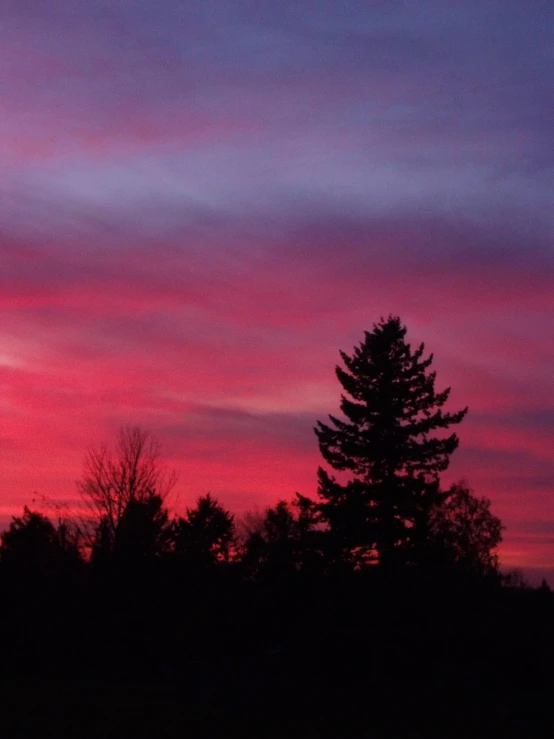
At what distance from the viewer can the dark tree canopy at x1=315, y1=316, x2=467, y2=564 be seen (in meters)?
42.1

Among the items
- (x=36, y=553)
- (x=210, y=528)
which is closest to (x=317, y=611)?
(x=36, y=553)

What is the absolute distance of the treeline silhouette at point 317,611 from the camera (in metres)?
22.1

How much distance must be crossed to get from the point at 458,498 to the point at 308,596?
81.3 feet

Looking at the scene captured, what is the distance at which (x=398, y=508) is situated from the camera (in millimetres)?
42312

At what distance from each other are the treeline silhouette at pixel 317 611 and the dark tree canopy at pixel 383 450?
0.22 ft

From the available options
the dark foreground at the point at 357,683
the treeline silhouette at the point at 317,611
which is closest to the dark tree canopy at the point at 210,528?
the treeline silhouette at the point at 317,611

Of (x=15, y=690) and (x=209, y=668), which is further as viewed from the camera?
(x=209, y=668)

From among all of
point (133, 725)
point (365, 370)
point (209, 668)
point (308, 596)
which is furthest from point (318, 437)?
point (133, 725)

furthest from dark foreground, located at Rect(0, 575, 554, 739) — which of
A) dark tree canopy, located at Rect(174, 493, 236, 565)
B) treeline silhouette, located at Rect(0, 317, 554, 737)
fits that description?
dark tree canopy, located at Rect(174, 493, 236, 565)

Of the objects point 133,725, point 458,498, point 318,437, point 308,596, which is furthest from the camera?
point 458,498

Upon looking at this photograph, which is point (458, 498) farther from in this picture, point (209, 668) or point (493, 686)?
point (493, 686)

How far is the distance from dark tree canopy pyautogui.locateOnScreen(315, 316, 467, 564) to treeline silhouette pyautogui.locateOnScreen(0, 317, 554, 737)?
0.07m

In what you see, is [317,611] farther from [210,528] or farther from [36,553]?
[210,528]

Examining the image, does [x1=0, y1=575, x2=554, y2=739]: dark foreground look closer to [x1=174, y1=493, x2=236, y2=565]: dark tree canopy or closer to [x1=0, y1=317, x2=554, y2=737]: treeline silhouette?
[x1=0, y1=317, x2=554, y2=737]: treeline silhouette
